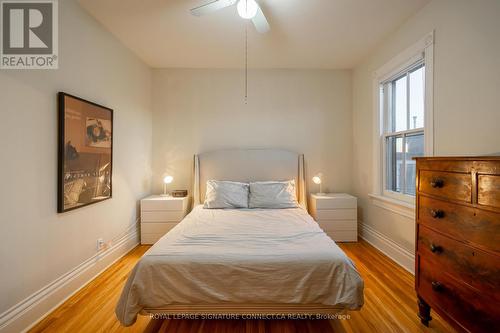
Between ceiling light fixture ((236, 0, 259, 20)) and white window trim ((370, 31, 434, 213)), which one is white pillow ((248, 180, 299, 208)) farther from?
ceiling light fixture ((236, 0, 259, 20))

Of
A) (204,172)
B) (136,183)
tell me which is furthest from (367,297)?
(136,183)

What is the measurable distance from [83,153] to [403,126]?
137 inches

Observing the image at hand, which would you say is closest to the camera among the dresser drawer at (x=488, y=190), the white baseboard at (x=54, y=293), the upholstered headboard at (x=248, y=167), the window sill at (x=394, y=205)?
the dresser drawer at (x=488, y=190)

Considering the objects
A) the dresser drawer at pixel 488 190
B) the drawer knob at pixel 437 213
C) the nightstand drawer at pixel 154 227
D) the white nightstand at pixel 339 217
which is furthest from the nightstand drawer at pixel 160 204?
the dresser drawer at pixel 488 190

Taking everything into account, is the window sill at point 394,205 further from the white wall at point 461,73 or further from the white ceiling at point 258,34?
the white ceiling at point 258,34

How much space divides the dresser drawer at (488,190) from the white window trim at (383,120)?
42.1 inches

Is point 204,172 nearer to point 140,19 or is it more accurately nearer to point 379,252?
point 140,19

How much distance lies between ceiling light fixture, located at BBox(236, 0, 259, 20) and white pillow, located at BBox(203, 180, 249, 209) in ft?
6.67

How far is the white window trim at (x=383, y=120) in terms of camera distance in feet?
6.90

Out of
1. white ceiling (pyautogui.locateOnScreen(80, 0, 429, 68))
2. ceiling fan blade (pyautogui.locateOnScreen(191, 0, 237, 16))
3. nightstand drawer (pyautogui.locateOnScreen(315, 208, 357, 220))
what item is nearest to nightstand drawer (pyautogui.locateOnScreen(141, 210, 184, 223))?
nightstand drawer (pyautogui.locateOnScreen(315, 208, 357, 220))

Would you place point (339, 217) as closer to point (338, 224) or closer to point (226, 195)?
point (338, 224)

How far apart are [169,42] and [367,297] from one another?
11.5ft

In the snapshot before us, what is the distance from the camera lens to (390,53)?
271cm

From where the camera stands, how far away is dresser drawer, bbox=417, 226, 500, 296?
1.11 meters
